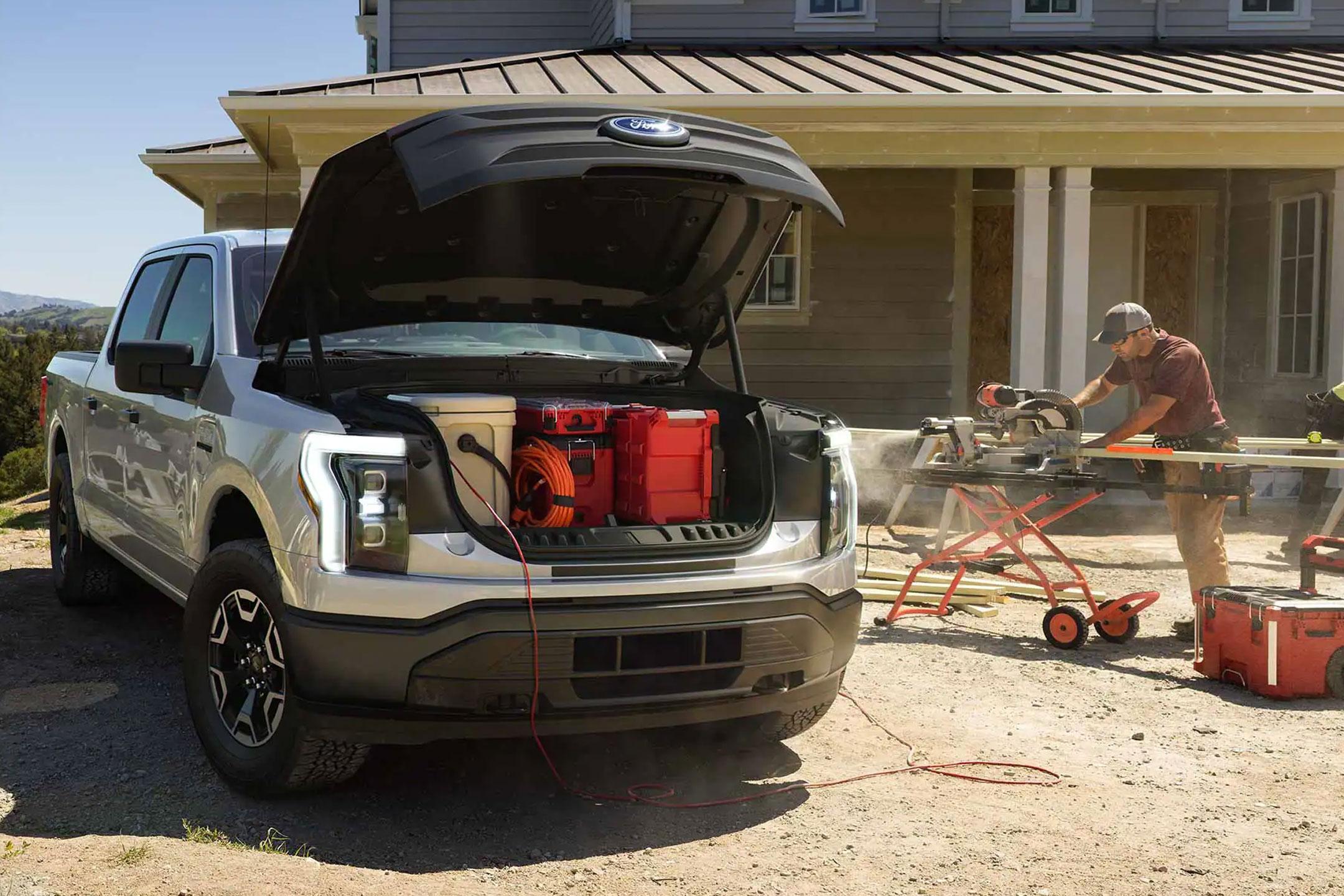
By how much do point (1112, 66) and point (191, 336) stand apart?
983 centimetres

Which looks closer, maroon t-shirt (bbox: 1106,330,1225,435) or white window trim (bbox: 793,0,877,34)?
maroon t-shirt (bbox: 1106,330,1225,435)

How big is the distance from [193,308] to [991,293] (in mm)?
10396

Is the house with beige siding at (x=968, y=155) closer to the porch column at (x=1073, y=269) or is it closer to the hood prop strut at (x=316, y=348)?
the porch column at (x=1073, y=269)

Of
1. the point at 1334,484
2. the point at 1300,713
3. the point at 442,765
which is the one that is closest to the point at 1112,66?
the point at 1334,484

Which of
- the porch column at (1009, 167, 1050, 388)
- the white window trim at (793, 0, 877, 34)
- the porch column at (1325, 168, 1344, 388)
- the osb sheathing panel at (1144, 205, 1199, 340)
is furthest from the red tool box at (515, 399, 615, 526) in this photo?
the osb sheathing panel at (1144, 205, 1199, 340)

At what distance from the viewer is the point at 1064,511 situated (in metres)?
6.69

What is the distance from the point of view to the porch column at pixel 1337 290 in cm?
1139

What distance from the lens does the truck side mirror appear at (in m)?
4.49

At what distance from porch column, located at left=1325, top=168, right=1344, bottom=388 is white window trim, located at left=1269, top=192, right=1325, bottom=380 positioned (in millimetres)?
1151

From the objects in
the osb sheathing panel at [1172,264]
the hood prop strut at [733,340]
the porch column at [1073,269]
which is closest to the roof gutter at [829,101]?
the porch column at [1073,269]

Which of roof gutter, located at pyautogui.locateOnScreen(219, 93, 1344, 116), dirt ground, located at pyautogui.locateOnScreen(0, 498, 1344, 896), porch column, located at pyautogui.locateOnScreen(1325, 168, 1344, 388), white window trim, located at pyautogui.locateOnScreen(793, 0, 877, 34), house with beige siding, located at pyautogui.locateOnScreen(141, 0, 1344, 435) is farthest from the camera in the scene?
white window trim, located at pyautogui.locateOnScreen(793, 0, 877, 34)

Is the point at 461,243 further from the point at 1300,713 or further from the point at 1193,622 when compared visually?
the point at 1193,622

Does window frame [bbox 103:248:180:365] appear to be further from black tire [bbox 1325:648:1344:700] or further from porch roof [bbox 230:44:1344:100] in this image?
black tire [bbox 1325:648:1344:700]

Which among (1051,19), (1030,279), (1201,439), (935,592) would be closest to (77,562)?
(935,592)
